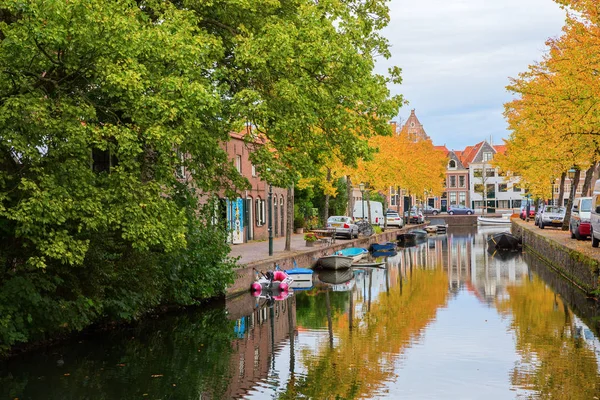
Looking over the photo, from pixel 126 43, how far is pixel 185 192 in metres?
6.97

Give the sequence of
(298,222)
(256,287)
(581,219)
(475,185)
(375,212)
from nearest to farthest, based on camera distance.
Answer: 1. (256,287)
2. (581,219)
3. (298,222)
4. (375,212)
5. (475,185)

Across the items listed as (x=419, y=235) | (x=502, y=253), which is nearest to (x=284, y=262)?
(x=502, y=253)

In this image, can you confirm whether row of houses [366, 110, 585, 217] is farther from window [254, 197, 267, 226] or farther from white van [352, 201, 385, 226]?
window [254, 197, 267, 226]

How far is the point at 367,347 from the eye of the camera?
17.2 m

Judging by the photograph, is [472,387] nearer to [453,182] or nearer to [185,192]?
[185,192]

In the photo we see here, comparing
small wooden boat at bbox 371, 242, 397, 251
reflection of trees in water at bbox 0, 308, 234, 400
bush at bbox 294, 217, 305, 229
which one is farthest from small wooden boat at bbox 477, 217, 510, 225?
reflection of trees in water at bbox 0, 308, 234, 400

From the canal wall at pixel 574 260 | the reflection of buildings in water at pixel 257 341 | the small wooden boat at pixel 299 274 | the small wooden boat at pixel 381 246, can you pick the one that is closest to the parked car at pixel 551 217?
the canal wall at pixel 574 260

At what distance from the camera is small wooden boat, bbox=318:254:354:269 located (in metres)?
35.8

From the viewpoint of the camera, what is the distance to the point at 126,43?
1404cm

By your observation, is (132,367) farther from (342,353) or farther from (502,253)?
(502,253)

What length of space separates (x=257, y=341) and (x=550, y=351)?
6.25 m

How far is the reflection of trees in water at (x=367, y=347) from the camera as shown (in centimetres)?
1330

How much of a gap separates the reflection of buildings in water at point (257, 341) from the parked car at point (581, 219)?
48.6 ft

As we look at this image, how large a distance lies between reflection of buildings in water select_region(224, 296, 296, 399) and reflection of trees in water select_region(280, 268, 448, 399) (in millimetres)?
815
